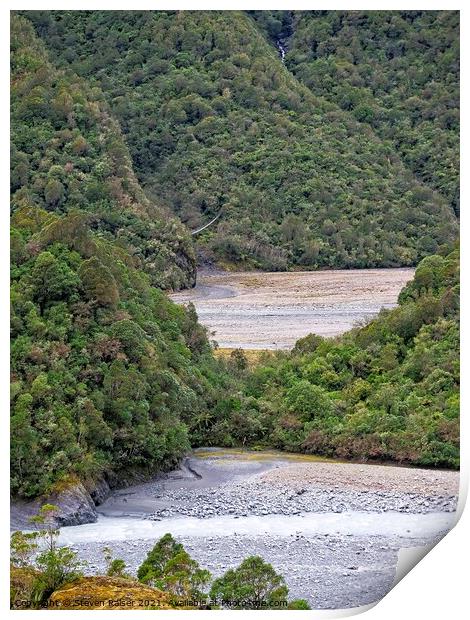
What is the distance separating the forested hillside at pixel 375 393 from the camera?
53.6ft

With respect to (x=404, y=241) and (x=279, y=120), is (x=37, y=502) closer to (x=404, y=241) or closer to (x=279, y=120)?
(x=404, y=241)

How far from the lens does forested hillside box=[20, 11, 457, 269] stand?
51250 millimetres

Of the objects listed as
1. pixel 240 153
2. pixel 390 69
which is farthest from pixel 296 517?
pixel 390 69

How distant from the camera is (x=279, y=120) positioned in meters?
56.4

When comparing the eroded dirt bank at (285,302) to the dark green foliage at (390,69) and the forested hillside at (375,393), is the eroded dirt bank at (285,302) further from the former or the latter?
the dark green foliage at (390,69)

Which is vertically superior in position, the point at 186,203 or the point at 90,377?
the point at 186,203

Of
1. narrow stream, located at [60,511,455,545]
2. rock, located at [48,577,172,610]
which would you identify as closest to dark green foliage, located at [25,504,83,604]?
rock, located at [48,577,172,610]

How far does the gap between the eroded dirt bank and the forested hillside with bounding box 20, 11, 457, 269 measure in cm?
254

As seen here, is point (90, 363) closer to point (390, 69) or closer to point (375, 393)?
point (375, 393)

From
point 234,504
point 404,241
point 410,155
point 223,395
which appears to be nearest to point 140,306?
point 223,395

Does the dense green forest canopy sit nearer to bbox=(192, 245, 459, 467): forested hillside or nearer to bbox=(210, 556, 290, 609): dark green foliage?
bbox=(192, 245, 459, 467): forested hillside

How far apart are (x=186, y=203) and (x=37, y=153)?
15.1 meters

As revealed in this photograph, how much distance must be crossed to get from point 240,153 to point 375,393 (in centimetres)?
3833

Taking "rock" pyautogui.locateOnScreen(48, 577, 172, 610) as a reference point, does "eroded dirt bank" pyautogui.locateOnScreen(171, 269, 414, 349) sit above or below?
above
